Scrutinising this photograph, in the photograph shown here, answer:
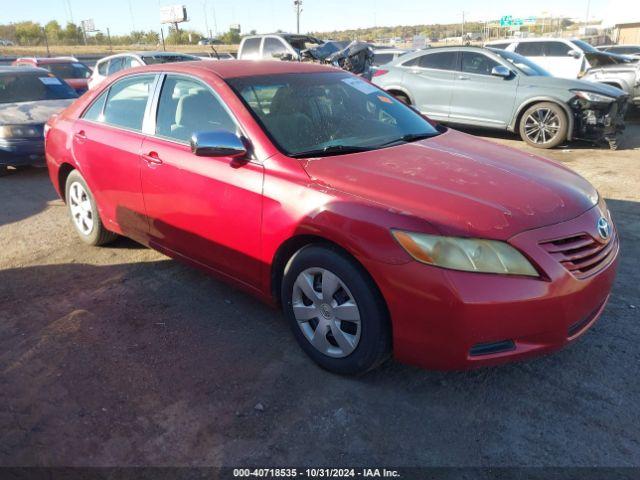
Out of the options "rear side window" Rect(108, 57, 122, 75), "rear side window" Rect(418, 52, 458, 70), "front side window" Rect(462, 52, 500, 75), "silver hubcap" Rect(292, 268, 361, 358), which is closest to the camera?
"silver hubcap" Rect(292, 268, 361, 358)

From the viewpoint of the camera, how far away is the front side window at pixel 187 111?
3410mm

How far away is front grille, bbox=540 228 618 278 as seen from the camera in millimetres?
2492

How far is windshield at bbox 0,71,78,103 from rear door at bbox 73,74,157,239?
4.93 metres

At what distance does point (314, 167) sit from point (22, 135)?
6.31 m

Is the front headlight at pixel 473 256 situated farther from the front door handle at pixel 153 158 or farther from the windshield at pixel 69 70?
the windshield at pixel 69 70

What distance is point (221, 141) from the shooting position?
3.06 meters

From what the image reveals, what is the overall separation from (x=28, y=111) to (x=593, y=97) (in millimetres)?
8690

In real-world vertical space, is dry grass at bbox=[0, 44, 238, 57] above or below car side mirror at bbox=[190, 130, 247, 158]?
above

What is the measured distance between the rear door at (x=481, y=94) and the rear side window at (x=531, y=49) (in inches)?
228

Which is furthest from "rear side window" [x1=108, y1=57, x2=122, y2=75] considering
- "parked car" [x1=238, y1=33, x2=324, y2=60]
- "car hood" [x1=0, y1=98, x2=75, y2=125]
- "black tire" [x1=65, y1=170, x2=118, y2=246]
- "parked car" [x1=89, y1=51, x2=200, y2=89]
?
"black tire" [x1=65, y1=170, x2=118, y2=246]

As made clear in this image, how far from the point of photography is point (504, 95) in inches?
364

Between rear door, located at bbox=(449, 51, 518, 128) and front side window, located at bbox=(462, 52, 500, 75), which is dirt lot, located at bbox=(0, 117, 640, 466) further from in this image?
front side window, located at bbox=(462, 52, 500, 75)

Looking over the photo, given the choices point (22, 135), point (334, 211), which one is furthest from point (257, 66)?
point (22, 135)

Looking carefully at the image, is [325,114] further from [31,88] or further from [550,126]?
[31,88]
